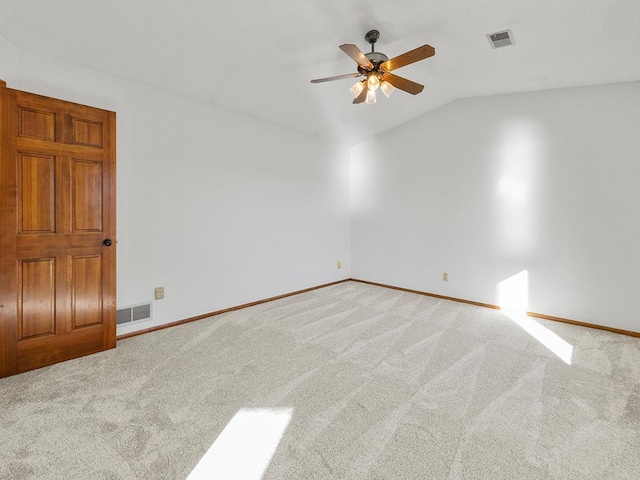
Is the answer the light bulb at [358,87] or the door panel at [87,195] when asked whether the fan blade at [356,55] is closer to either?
the light bulb at [358,87]

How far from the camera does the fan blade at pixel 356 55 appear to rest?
7.44ft

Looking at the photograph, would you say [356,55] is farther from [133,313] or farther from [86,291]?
[133,313]

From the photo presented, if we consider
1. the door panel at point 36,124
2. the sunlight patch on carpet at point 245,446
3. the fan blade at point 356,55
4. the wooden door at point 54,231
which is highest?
the fan blade at point 356,55

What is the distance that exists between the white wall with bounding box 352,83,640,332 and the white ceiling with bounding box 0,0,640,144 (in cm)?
41

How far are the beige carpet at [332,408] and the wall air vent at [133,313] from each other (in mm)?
226

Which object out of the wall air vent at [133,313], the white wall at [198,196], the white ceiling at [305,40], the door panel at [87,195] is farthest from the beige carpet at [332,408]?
the white ceiling at [305,40]

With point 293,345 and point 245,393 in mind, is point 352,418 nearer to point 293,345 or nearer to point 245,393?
point 245,393

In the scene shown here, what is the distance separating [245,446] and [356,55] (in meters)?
2.73

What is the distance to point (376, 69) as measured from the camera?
2629 millimetres

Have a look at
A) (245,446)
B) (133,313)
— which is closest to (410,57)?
(245,446)

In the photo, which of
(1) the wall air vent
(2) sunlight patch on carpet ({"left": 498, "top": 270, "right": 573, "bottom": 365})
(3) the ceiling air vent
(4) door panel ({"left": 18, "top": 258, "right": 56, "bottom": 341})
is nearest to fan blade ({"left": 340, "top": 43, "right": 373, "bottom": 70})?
(3) the ceiling air vent

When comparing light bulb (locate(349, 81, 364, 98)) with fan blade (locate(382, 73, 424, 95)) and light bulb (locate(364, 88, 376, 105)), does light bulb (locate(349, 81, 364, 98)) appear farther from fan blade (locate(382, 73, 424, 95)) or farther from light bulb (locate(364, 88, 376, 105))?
fan blade (locate(382, 73, 424, 95))

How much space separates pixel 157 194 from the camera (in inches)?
127

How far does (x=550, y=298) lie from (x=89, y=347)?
16.3 feet
